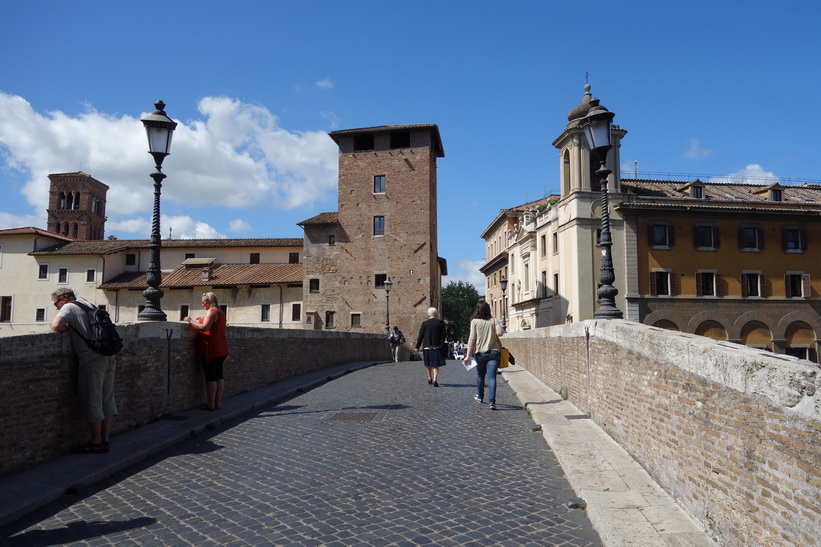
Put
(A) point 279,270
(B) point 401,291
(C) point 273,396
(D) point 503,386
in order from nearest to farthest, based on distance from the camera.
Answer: (C) point 273,396 < (D) point 503,386 < (B) point 401,291 < (A) point 279,270

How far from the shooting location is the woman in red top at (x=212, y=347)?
9.05 metres

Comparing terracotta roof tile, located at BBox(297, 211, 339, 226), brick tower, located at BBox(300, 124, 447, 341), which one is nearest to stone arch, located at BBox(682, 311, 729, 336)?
brick tower, located at BBox(300, 124, 447, 341)

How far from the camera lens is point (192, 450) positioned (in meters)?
6.79

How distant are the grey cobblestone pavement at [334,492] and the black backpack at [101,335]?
1234 mm

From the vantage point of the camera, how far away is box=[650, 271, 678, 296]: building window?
1550 inches

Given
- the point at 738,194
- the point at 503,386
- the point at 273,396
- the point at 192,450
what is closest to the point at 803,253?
the point at 738,194

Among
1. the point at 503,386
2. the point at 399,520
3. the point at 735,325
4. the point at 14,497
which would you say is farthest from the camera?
the point at 735,325

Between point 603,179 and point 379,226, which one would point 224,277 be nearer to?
point 379,226

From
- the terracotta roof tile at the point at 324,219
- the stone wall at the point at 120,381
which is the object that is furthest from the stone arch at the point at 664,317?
the stone wall at the point at 120,381

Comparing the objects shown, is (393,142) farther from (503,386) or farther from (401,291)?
(503,386)

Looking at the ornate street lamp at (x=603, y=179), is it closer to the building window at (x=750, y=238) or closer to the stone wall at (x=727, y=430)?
the stone wall at (x=727, y=430)

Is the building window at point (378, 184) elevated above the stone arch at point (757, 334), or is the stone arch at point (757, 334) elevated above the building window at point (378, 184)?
the building window at point (378, 184)

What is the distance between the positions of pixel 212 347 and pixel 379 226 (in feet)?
122

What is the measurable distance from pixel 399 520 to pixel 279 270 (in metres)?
48.0
